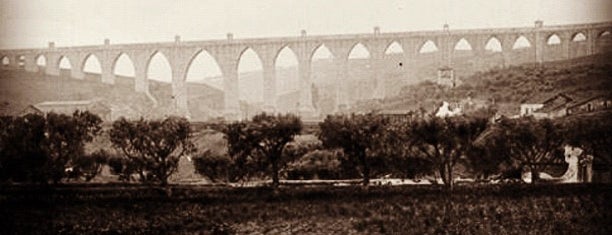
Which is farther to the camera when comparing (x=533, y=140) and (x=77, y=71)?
(x=77, y=71)

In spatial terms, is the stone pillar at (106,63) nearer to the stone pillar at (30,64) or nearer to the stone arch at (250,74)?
the stone pillar at (30,64)

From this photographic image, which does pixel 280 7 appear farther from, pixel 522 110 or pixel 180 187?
pixel 522 110

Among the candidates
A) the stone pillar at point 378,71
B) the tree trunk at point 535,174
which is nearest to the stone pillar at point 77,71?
the stone pillar at point 378,71

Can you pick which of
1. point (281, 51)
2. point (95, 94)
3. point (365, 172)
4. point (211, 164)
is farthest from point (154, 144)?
point (365, 172)

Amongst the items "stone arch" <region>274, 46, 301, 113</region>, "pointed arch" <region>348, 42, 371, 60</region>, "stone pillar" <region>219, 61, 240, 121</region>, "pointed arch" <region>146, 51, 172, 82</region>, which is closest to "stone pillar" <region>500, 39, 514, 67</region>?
"pointed arch" <region>348, 42, 371, 60</region>

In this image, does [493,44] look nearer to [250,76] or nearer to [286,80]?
[286,80]

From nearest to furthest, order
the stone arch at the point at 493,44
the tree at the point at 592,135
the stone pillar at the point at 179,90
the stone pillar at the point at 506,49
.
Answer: the tree at the point at 592,135 → the stone pillar at the point at 506,49 → the stone arch at the point at 493,44 → the stone pillar at the point at 179,90

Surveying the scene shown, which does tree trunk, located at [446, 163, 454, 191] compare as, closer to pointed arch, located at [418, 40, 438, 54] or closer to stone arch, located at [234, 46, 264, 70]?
pointed arch, located at [418, 40, 438, 54]

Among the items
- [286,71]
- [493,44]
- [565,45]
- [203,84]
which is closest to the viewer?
[565,45]
